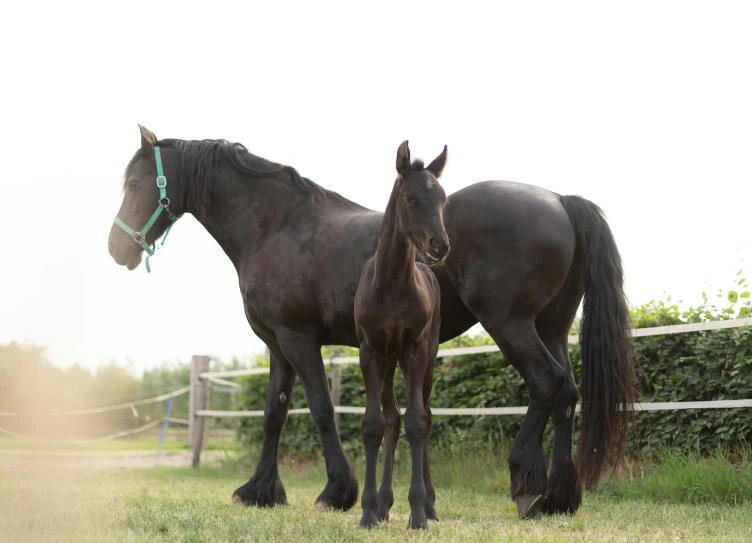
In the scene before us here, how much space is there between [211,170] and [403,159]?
8.15 feet

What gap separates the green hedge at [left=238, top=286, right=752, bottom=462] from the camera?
567 centimetres

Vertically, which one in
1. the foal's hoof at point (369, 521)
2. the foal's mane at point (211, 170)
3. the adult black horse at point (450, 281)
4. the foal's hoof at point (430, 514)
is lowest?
the foal's hoof at point (430, 514)

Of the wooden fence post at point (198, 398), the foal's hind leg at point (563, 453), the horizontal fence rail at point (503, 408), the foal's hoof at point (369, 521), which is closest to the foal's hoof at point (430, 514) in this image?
the foal's hoof at point (369, 521)

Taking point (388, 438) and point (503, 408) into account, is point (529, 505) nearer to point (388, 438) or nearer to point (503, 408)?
point (388, 438)

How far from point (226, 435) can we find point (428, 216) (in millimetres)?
14123

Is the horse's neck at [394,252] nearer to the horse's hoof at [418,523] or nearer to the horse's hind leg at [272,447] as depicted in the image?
the horse's hoof at [418,523]

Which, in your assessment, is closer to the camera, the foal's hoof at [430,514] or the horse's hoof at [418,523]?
the horse's hoof at [418,523]

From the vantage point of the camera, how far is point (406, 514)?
4.81 meters

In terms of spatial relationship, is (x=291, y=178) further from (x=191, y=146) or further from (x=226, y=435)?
(x=226, y=435)

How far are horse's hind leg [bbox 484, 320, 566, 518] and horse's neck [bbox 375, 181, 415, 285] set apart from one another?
1090 millimetres

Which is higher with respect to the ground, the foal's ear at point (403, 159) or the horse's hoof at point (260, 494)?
the foal's ear at point (403, 159)

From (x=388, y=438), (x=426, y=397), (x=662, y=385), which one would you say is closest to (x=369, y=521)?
(x=388, y=438)

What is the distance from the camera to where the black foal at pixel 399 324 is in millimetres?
3854

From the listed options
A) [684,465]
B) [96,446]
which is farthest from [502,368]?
[96,446]
